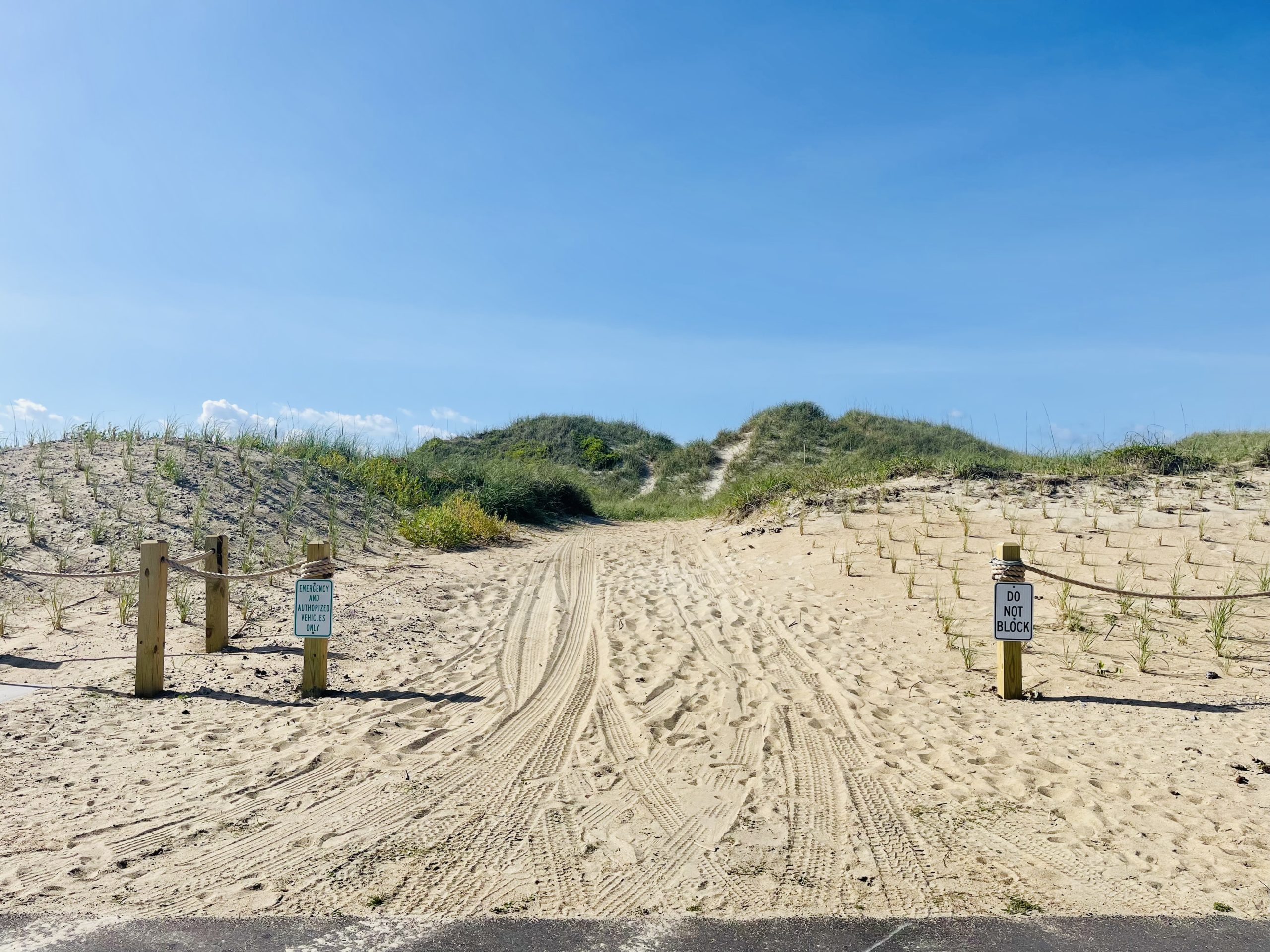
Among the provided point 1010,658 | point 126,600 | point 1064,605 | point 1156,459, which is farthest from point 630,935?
point 1156,459

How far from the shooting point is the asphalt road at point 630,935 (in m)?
3.29

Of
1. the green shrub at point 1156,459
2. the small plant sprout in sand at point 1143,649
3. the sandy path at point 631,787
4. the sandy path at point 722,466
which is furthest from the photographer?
the sandy path at point 722,466

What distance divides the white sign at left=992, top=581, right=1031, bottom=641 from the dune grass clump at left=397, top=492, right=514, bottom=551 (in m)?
10.3

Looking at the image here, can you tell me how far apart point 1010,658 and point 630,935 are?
454 centimetres

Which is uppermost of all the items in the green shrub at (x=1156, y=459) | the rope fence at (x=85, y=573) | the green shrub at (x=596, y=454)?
the green shrub at (x=596, y=454)

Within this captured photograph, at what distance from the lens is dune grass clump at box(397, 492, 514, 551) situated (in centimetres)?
1487

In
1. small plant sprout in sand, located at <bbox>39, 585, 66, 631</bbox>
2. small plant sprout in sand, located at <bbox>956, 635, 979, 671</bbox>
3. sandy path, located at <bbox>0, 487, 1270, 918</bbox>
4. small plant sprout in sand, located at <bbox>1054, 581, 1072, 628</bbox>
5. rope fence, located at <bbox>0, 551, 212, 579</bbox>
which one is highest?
rope fence, located at <bbox>0, 551, 212, 579</bbox>

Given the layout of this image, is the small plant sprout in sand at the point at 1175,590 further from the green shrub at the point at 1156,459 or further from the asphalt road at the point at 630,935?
the asphalt road at the point at 630,935

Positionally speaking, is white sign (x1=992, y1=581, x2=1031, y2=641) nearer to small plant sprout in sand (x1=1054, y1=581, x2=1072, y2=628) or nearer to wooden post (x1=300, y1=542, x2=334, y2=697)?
small plant sprout in sand (x1=1054, y1=581, x2=1072, y2=628)

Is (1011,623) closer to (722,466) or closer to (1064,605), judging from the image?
(1064,605)

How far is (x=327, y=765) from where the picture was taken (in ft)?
16.8

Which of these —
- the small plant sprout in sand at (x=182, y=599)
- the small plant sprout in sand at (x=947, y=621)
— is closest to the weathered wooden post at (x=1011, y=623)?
the small plant sprout in sand at (x=947, y=621)

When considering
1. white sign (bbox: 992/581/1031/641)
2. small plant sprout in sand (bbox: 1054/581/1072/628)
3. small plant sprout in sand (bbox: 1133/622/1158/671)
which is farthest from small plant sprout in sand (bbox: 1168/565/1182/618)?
white sign (bbox: 992/581/1031/641)

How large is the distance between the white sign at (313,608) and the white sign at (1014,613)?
17.8ft
